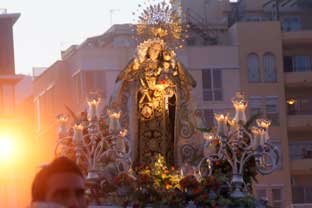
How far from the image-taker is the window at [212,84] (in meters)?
53.8

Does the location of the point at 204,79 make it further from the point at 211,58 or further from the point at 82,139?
the point at 82,139

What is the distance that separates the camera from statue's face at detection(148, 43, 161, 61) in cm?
2359

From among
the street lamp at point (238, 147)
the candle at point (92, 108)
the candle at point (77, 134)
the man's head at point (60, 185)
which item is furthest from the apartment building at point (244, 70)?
the man's head at point (60, 185)

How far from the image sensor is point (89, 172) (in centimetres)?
2128

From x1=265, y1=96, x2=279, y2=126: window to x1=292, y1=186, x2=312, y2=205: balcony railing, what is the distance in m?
2.87

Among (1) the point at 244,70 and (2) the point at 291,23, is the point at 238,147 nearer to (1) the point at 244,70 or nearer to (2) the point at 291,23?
(1) the point at 244,70

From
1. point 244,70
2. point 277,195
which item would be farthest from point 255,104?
point 277,195

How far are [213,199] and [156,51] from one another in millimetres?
4270

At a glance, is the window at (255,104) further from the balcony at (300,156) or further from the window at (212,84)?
the balcony at (300,156)

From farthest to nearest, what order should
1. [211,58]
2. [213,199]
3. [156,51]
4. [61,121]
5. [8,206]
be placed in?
[211,58]
[8,206]
[156,51]
[61,121]
[213,199]

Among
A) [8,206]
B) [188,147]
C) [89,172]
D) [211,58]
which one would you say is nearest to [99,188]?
[89,172]

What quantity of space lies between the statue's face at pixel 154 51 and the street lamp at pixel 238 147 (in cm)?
232

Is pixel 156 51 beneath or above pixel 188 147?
above

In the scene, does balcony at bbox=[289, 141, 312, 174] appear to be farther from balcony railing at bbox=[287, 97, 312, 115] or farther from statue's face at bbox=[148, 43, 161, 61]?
statue's face at bbox=[148, 43, 161, 61]
